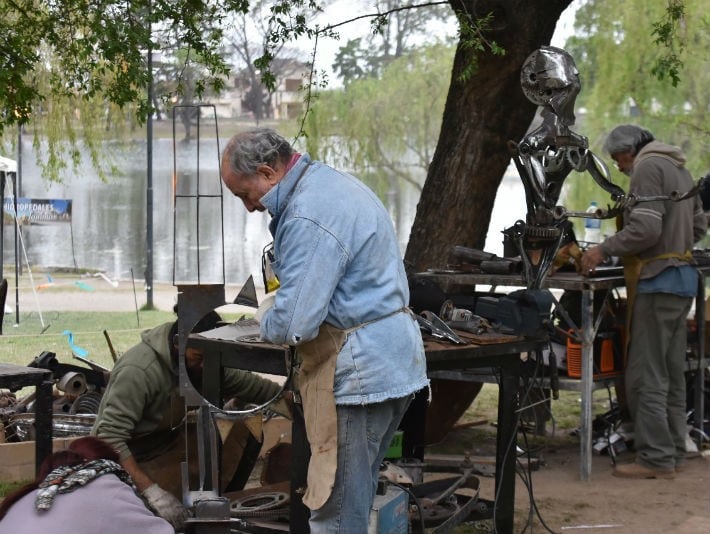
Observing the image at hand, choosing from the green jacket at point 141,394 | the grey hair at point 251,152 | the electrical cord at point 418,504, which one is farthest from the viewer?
the green jacket at point 141,394

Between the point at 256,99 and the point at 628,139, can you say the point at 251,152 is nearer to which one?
the point at 628,139

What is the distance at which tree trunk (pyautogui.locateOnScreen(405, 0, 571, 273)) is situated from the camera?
21.3ft

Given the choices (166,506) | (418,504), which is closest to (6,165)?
(166,506)

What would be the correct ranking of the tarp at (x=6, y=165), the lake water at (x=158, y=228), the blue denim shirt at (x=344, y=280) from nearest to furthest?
the blue denim shirt at (x=344, y=280) → the tarp at (x=6, y=165) → the lake water at (x=158, y=228)

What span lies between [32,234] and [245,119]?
21.2 feet

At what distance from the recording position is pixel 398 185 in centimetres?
2605

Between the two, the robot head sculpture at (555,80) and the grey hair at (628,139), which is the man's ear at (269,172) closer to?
the robot head sculpture at (555,80)

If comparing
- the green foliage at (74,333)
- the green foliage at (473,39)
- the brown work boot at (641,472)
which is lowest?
the green foliage at (74,333)

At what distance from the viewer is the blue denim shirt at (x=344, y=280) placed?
9.16 feet

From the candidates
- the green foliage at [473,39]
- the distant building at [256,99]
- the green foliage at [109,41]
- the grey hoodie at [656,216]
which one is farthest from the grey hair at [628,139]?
the distant building at [256,99]

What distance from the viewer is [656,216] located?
211 inches

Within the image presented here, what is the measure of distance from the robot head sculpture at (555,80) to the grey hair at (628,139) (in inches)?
20.2

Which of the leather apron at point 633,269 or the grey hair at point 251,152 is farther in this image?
the leather apron at point 633,269

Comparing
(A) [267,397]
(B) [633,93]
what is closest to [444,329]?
(A) [267,397]
